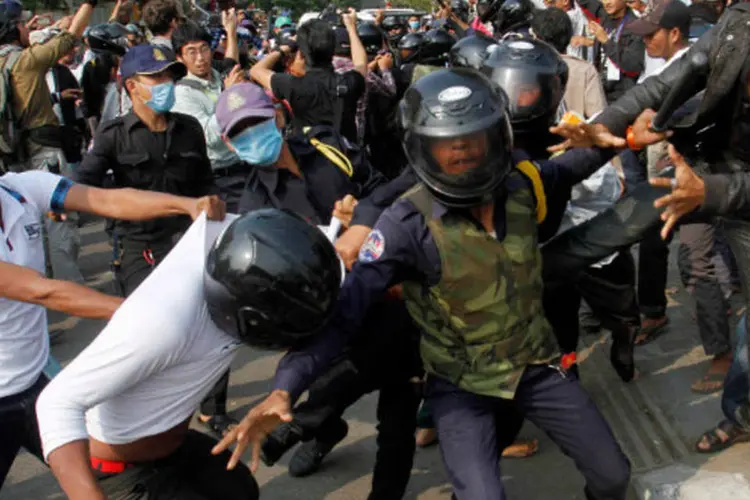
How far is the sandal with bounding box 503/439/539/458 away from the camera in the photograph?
3.88 metres

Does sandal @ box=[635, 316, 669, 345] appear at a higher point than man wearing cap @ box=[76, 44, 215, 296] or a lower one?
lower

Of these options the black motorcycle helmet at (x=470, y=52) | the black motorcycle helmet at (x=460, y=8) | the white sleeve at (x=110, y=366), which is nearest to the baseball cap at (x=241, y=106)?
the black motorcycle helmet at (x=470, y=52)

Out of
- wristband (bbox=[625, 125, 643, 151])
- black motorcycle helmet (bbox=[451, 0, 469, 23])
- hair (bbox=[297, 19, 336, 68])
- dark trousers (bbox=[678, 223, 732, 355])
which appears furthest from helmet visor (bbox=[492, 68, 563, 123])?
black motorcycle helmet (bbox=[451, 0, 469, 23])

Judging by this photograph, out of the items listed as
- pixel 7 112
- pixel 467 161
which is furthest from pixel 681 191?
pixel 7 112

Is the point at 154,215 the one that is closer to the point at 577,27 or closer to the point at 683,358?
the point at 683,358

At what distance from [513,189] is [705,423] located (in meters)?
1.95

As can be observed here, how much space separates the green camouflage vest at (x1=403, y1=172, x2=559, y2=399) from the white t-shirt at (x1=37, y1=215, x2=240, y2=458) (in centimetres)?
65

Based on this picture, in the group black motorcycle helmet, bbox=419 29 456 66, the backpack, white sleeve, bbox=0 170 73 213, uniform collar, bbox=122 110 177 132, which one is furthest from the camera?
black motorcycle helmet, bbox=419 29 456 66

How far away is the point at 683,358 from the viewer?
4.67 meters

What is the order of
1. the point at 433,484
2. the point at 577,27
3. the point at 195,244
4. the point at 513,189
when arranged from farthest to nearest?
the point at 577,27
the point at 433,484
the point at 513,189
the point at 195,244

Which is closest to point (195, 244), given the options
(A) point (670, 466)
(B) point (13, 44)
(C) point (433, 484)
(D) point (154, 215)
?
(D) point (154, 215)

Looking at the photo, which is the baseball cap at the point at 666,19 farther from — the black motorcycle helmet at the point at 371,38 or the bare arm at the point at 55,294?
the bare arm at the point at 55,294

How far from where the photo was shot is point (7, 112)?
595 centimetres

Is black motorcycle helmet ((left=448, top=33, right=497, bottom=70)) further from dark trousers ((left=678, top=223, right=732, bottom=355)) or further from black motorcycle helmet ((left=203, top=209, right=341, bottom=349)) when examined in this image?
black motorcycle helmet ((left=203, top=209, right=341, bottom=349))
